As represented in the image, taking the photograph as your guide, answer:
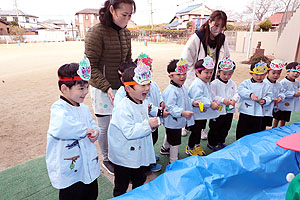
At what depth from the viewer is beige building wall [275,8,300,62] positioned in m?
9.93

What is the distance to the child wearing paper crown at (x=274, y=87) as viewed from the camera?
10.0ft

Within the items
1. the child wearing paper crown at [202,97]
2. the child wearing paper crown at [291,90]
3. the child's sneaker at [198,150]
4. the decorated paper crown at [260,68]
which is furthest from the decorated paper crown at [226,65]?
the child wearing paper crown at [291,90]

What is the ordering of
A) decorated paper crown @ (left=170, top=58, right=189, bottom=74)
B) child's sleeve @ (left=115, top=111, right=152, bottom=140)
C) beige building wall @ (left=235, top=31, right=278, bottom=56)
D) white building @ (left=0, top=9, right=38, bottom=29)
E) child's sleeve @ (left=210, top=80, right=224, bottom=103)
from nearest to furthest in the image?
child's sleeve @ (left=115, top=111, right=152, bottom=140), decorated paper crown @ (left=170, top=58, right=189, bottom=74), child's sleeve @ (left=210, top=80, right=224, bottom=103), beige building wall @ (left=235, top=31, right=278, bottom=56), white building @ (left=0, top=9, right=38, bottom=29)

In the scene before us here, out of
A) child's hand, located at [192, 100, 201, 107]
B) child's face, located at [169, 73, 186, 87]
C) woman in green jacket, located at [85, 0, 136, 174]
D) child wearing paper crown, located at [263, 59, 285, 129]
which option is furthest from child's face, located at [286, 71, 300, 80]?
woman in green jacket, located at [85, 0, 136, 174]

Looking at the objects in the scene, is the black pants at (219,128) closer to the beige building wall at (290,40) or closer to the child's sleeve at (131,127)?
the child's sleeve at (131,127)

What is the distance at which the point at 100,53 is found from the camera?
227 centimetres

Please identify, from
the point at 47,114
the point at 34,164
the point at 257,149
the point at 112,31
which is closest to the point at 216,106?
the point at 257,149

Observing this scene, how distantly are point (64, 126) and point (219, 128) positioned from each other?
2.32 m

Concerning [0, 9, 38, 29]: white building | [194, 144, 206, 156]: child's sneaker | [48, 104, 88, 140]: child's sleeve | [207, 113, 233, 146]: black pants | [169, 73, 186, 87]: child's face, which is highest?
[0, 9, 38, 29]: white building

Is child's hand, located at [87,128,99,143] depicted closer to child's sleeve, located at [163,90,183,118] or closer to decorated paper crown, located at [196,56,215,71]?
child's sleeve, located at [163,90,183,118]

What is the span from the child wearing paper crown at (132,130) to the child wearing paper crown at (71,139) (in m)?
0.25

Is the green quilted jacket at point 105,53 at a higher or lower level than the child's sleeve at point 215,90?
higher

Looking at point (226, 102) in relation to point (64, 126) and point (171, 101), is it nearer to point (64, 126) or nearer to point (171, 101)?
point (171, 101)

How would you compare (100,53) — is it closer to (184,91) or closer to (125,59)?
(125,59)
